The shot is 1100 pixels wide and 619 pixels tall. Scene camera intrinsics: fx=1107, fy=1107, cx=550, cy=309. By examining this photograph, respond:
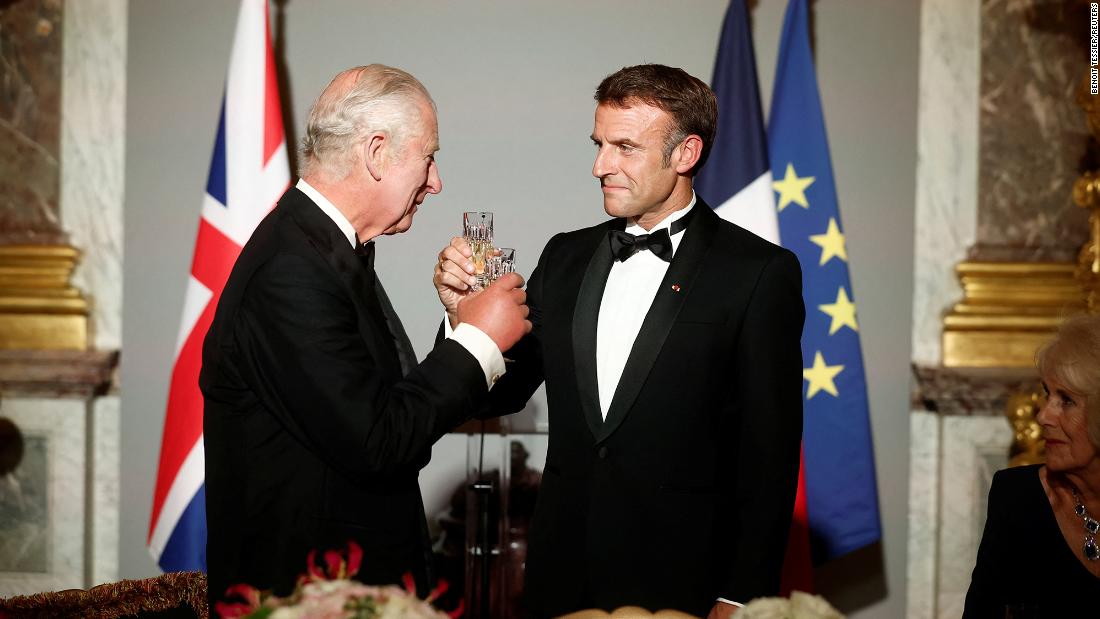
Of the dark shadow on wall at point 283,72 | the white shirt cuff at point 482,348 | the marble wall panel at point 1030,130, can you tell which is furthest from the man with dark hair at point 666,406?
the marble wall panel at point 1030,130

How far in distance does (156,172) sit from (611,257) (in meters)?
2.59

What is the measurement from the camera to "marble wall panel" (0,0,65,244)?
4500 mm

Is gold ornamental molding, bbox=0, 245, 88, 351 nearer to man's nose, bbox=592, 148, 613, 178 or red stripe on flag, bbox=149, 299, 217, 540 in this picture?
red stripe on flag, bbox=149, 299, 217, 540

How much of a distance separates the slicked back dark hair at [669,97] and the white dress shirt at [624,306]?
182mm

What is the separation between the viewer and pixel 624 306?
106 inches

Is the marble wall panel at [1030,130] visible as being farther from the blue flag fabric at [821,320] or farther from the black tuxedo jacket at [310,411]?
the black tuxedo jacket at [310,411]

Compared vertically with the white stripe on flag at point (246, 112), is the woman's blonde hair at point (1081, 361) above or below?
below

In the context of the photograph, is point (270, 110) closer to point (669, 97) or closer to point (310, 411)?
point (669, 97)

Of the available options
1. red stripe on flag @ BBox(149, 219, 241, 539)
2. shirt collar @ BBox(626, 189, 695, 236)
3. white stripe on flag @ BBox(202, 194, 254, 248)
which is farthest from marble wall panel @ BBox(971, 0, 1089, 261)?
red stripe on flag @ BBox(149, 219, 241, 539)

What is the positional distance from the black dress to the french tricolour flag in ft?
8.67

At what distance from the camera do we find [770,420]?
8.16 ft

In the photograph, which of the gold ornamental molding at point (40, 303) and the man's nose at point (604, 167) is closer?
the man's nose at point (604, 167)

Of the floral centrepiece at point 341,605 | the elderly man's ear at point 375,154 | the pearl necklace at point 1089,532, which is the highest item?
the elderly man's ear at point 375,154

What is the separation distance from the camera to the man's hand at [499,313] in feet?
7.24
